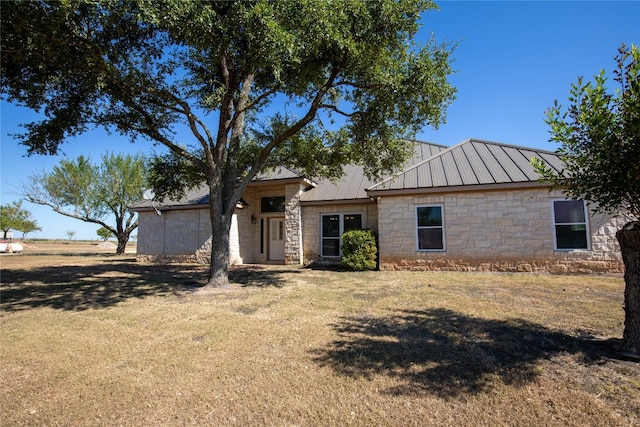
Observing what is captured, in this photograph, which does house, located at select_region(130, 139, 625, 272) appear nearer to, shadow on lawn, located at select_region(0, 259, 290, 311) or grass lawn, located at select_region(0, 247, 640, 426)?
grass lawn, located at select_region(0, 247, 640, 426)

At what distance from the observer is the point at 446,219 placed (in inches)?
450

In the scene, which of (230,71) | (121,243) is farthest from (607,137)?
(121,243)

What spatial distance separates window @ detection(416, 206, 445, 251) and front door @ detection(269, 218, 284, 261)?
22.7ft

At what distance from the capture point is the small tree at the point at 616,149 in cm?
364

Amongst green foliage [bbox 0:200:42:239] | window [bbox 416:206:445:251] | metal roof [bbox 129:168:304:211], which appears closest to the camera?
window [bbox 416:206:445:251]

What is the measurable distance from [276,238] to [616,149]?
13.8m

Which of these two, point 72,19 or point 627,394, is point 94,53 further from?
point 627,394

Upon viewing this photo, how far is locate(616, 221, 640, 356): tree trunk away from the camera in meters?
3.87

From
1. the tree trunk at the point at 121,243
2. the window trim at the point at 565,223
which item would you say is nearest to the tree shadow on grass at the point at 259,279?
the window trim at the point at 565,223

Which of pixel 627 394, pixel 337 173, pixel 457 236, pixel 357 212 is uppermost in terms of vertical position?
pixel 337 173

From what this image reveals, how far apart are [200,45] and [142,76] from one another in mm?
2806

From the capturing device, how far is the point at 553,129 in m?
4.23

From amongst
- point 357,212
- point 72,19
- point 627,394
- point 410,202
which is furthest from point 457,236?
point 72,19

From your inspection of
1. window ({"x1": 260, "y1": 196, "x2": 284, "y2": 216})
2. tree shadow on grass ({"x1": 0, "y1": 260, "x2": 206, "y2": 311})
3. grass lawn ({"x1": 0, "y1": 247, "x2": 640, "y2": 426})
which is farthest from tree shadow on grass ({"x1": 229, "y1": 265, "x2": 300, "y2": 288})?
window ({"x1": 260, "y1": 196, "x2": 284, "y2": 216})
